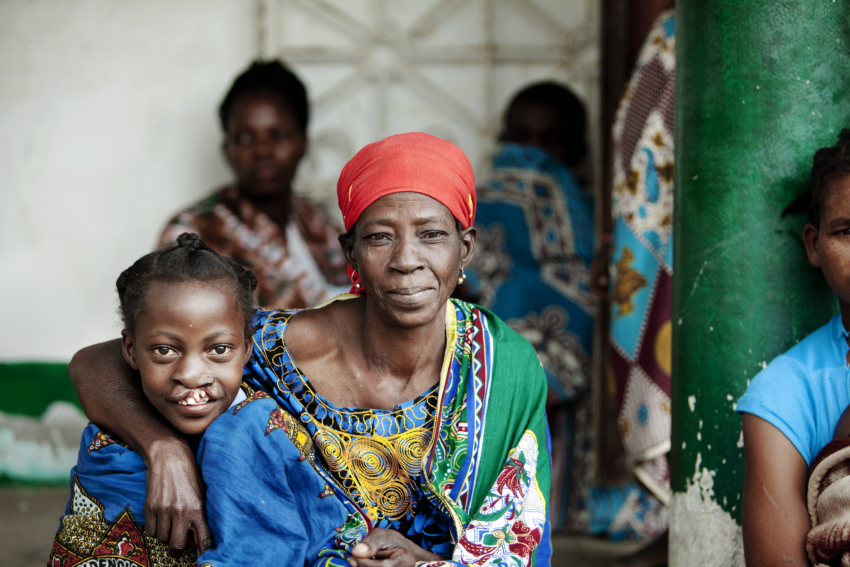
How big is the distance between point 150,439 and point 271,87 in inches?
95.8

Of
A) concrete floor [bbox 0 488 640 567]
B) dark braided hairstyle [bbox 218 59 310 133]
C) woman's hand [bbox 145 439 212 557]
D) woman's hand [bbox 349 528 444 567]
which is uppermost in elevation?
dark braided hairstyle [bbox 218 59 310 133]

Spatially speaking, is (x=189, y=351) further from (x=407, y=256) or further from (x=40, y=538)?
(x=40, y=538)

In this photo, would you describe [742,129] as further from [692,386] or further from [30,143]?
[30,143]

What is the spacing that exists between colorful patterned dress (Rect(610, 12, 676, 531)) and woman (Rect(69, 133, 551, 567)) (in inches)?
42.2

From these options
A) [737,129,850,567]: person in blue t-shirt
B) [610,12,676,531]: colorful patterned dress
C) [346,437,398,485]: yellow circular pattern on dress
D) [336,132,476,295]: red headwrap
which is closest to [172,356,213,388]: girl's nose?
[346,437,398,485]: yellow circular pattern on dress

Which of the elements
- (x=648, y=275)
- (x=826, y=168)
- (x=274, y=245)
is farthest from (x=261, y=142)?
(x=826, y=168)

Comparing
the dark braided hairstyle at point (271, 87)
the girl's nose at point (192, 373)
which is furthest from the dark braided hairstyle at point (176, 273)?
the dark braided hairstyle at point (271, 87)

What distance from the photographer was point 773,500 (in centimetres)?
207

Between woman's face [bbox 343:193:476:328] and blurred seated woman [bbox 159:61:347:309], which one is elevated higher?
blurred seated woman [bbox 159:61:347:309]

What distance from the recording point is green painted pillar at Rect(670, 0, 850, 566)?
93.6 inches

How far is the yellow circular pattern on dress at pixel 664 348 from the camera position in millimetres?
3248

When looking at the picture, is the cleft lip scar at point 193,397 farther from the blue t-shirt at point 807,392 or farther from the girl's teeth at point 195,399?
the blue t-shirt at point 807,392

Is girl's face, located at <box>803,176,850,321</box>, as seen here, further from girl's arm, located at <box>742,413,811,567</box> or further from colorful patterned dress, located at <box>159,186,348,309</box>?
colorful patterned dress, located at <box>159,186,348,309</box>

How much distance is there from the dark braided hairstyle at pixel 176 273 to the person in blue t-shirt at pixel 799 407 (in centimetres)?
131
